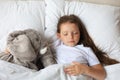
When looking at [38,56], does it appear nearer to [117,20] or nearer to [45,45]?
[45,45]

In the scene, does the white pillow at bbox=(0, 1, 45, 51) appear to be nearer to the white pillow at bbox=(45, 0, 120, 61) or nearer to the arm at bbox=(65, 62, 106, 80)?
the white pillow at bbox=(45, 0, 120, 61)

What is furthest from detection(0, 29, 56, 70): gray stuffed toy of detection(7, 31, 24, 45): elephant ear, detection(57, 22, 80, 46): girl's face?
detection(57, 22, 80, 46): girl's face

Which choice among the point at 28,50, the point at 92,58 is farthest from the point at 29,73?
the point at 92,58

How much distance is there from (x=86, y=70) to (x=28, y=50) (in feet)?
1.09

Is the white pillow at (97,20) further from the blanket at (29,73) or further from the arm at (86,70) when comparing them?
the blanket at (29,73)

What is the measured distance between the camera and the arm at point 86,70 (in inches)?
49.5

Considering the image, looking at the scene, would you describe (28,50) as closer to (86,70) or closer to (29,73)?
(29,73)

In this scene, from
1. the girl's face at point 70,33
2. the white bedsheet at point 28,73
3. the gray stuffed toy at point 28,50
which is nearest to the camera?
the white bedsheet at point 28,73

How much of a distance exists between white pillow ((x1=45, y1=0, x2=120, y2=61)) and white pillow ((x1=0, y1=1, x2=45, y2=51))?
2.1 inches

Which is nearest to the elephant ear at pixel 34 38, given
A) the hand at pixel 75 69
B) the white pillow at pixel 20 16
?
the white pillow at pixel 20 16

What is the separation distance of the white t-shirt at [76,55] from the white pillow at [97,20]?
113mm

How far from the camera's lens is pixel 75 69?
4.15 feet

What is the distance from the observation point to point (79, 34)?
1478 mm

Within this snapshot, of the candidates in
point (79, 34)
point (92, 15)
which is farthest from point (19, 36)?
point (92, 15)
